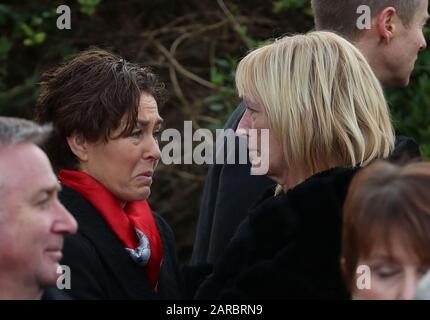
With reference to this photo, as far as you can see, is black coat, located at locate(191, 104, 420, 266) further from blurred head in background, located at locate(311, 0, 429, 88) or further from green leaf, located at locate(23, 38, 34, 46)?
green leaf, located at locate(23, 38, 34, 46)

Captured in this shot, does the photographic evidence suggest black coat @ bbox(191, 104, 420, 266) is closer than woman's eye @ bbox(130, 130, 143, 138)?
No

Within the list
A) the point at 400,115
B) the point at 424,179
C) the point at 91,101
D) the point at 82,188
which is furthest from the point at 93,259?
the point at 400,115

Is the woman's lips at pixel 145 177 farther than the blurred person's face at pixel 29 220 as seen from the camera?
Yes

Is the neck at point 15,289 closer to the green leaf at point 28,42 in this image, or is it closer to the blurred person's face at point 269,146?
the blurred person's face at point 269,146

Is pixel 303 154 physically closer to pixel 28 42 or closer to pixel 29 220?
pixel 29 220

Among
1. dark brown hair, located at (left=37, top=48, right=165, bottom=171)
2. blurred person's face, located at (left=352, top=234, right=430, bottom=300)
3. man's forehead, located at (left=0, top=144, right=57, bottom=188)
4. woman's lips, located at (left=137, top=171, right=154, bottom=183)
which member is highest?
dark brown hair, located at (left=37, top=48, right=165, bottom=171)

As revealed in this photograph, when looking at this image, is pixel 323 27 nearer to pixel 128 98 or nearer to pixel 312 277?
pixel 128 98

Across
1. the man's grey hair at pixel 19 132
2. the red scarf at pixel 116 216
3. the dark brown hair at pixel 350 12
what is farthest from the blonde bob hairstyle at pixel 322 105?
the man's grey hair at pixel 19 132

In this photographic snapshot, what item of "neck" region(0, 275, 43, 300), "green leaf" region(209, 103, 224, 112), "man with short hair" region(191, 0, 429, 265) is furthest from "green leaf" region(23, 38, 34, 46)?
"neck" region(0, 275, 43, 300)

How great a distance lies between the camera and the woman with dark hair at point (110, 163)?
3443 mm

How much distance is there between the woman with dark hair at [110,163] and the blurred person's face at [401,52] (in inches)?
34.0

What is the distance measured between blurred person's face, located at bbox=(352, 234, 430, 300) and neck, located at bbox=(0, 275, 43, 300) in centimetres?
82

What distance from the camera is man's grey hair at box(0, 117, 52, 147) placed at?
2.82 m
